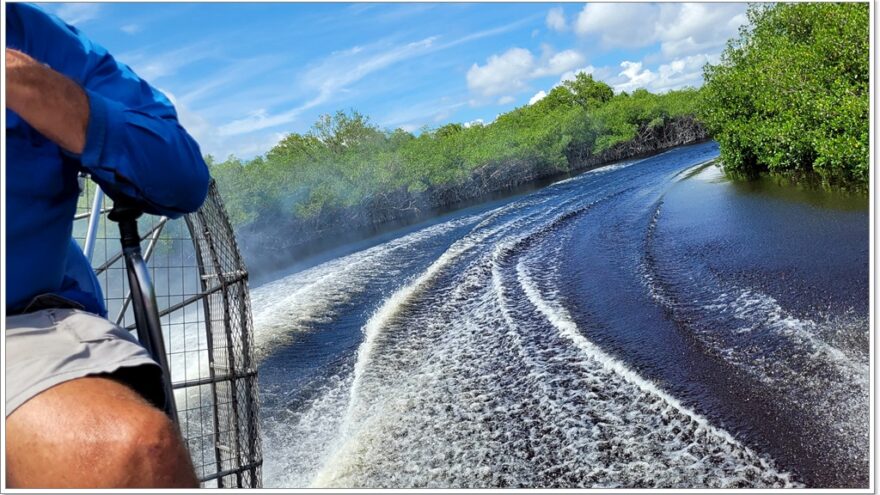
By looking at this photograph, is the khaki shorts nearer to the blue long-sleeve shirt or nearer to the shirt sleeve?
the blue long-sleeve shirt

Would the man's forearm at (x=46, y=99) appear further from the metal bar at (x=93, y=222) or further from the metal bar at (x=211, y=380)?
the metal bar at (x=211, y=380)

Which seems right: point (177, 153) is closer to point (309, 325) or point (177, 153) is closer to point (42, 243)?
point (42, 243)

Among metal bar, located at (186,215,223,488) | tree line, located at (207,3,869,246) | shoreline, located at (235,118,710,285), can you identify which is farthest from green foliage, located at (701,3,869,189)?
metal bar, located at (186,215,223,488)

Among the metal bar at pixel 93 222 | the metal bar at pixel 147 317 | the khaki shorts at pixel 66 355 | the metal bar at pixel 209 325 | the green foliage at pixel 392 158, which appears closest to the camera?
the khaki shorts at pixel 66 355

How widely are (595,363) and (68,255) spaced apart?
5.28 m

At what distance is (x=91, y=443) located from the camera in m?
0.96

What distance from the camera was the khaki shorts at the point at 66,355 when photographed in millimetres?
1068

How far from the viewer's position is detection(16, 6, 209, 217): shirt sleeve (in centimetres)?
117

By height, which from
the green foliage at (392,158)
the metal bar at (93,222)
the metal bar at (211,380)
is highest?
the green foliage at (392,158)

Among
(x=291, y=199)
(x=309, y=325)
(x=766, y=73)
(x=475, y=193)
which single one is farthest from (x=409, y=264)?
(x=475, y=193)

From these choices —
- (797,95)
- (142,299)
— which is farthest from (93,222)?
(797,95)

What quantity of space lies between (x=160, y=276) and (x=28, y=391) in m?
10.7

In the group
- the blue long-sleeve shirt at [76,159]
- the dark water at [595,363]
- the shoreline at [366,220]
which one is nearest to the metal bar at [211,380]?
the blue long-sleeve shirt at [76,159]

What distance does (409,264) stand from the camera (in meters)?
12.7
